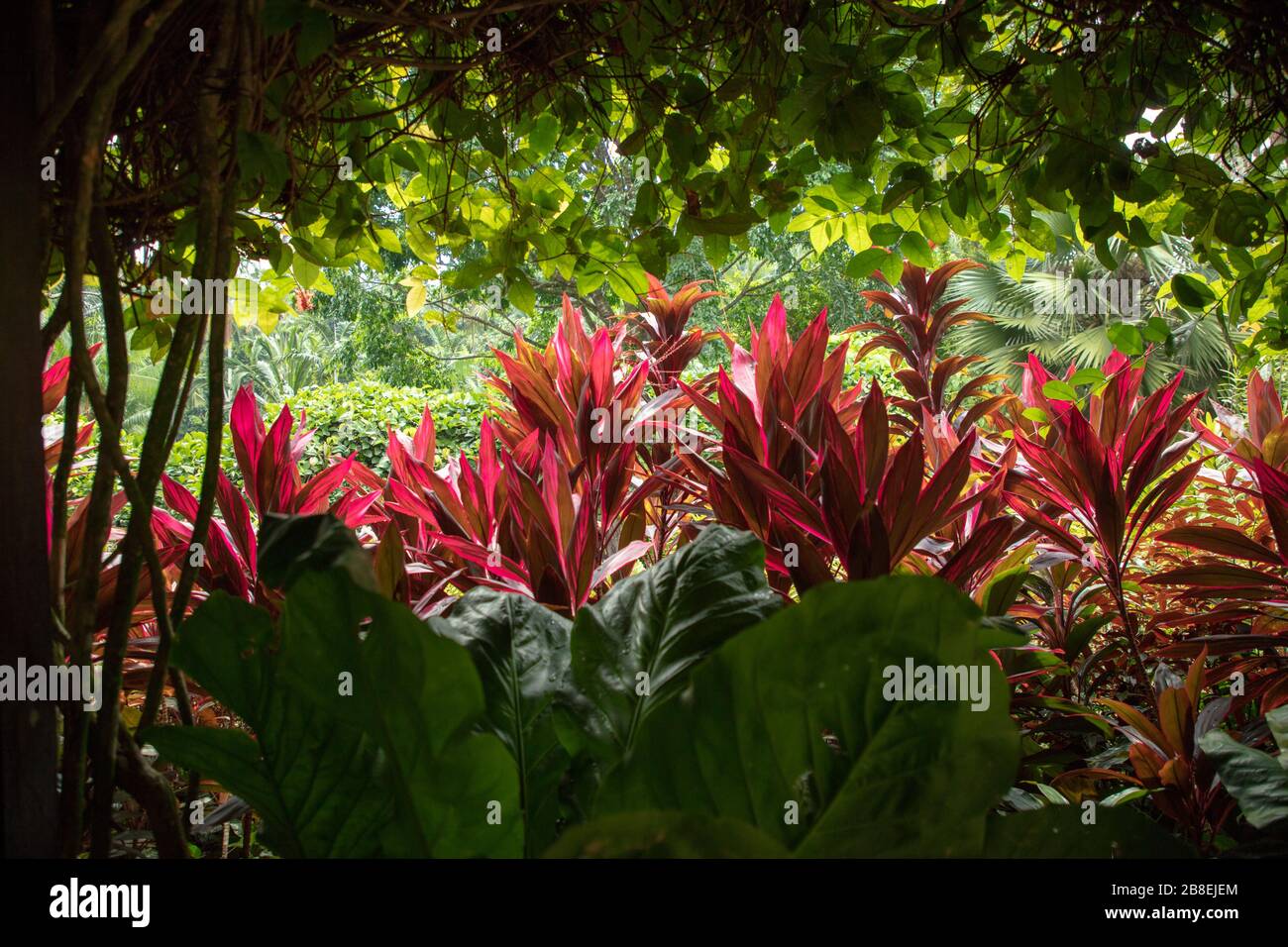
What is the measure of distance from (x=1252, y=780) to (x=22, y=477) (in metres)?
0.82

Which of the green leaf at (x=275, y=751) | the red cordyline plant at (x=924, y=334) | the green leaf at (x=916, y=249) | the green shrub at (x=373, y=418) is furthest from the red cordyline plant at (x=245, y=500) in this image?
the green shrub at (x=373, y=418)

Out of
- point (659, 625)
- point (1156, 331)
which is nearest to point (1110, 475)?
point (1156, 331)

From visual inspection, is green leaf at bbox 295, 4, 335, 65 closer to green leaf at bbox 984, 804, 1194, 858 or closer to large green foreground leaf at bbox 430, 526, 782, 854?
large green foreground leaf at bbox 430, 526, 782, 854

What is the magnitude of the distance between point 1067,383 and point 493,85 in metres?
1.13

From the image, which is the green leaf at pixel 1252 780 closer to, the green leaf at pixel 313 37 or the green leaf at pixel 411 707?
the green leaf at pixel 411 707

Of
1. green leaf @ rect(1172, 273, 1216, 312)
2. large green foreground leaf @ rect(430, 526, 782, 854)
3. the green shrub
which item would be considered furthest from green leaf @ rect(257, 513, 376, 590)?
the green shrub

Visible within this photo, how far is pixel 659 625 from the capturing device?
0.59 m

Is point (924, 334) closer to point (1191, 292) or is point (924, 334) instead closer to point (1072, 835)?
point (1191, 292)

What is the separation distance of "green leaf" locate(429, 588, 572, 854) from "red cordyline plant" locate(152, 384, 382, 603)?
0.66 meters

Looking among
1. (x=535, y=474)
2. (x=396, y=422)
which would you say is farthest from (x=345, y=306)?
(x=535, y=474)

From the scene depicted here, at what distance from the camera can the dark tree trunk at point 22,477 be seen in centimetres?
46

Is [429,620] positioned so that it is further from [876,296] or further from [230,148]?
[876,296]

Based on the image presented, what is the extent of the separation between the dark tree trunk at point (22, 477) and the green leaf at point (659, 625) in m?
0.31

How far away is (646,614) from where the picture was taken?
1.95ft
